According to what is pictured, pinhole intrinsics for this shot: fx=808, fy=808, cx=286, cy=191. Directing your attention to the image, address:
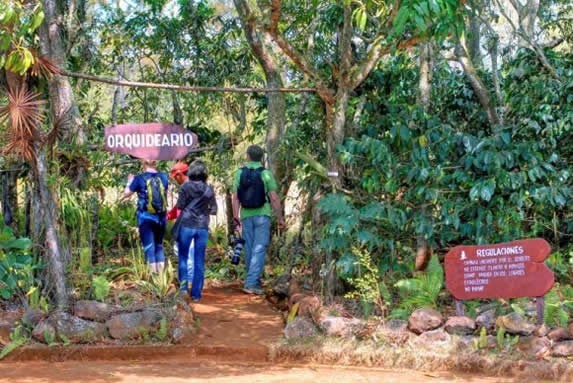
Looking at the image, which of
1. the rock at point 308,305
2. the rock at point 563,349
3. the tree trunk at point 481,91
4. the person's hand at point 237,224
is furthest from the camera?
the person's hand at point 237,224

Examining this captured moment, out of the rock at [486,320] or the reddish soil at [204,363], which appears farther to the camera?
the rock at [486,320]

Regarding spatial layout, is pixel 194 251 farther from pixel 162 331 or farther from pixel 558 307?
pixel 558 307

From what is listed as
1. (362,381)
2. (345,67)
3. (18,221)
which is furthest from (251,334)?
(18,221)

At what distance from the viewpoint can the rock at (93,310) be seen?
7.58 m

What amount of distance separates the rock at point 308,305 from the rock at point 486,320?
1.53m

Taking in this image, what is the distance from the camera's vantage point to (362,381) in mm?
6449

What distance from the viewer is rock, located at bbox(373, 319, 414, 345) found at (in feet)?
23.4

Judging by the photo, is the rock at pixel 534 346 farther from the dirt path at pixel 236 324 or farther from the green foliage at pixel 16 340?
the green foliage at pixel 16 340

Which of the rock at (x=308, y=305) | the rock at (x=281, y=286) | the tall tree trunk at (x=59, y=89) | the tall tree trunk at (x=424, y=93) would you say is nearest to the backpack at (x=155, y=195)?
the tall tree trunk at (x=59, y=89)

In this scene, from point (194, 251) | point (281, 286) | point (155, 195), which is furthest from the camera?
point (281, 286)

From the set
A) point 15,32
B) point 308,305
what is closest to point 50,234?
point 15,32

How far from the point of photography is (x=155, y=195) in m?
8.37

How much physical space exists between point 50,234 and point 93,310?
2.99 ft

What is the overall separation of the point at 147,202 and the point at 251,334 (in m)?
1.79
